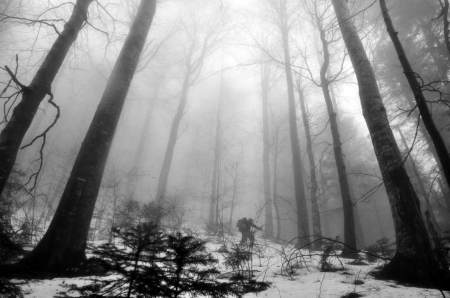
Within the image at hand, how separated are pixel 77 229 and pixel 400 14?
739 inches

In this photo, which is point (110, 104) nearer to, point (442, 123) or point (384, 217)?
point (442, 123)

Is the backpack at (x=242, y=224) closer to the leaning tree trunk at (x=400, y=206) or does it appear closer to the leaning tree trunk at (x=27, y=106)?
the leaning tree trunk at (x=400, y=206)

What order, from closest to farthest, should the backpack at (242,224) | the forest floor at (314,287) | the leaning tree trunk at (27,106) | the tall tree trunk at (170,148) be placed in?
the forest floor at (314,287) → the leaning tree trunk at (27,106) → the backpack at (242,224) → the tall tree trunk at (170,148)

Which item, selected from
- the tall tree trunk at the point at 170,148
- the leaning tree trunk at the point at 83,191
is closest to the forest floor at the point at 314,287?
the leaning tree trunk at the point at 83,191

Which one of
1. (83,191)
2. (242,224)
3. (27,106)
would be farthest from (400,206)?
(242,224)

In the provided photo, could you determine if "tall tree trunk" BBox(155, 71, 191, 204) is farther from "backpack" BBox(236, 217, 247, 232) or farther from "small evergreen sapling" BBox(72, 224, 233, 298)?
"small evergreen sapling" BBox(72, 224, 233, 298)

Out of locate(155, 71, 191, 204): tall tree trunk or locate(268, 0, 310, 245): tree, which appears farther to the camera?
locate(155, 71, 191, 204): tall tree trunk

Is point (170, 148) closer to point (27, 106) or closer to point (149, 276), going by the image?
point (27, 106)

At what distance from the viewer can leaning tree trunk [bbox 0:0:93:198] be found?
2.68 meters

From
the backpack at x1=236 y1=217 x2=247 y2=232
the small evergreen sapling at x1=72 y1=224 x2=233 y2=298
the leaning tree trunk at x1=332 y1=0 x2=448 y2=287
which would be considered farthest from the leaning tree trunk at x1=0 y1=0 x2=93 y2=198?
the backpack at x1=236 y1=217 x2=247 y2=232

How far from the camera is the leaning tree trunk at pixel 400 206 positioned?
2.88 m

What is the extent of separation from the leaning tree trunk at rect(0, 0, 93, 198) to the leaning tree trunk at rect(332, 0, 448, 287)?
4084 mm

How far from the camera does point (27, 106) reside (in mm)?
2900

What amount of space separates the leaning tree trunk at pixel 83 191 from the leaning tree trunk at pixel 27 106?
75cm
